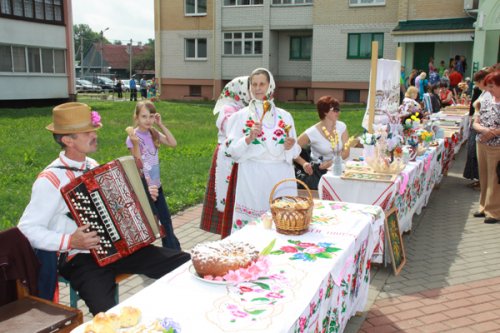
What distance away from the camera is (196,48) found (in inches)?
1244

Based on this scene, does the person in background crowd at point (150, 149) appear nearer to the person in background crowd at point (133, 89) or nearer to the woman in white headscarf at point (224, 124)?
the woman in white headscarf at point (224, 124)

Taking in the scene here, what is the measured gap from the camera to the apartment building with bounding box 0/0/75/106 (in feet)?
76.0

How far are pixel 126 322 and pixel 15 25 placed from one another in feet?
81.6

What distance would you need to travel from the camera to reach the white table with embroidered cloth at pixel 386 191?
198 inches

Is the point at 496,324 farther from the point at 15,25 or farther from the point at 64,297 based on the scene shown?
the point at 15,25

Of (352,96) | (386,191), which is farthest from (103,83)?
(386,191)

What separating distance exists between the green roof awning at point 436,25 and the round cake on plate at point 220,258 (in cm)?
2292

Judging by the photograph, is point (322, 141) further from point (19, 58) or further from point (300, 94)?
point (300, 94)

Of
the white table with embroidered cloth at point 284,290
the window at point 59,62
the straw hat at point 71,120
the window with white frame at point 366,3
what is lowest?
the white table with embroidered cloth at point 284,290

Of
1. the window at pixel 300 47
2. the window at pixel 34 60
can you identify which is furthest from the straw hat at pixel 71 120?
the window at pixel 300 47

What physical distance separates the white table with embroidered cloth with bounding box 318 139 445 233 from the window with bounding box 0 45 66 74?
2207 centimetres

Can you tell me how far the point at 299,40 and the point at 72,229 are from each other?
28.5 m

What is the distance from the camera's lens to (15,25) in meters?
23.4

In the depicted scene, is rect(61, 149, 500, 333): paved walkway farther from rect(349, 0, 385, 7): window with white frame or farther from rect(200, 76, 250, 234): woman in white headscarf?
rect(349, 0, 385, 7): window with white frame
